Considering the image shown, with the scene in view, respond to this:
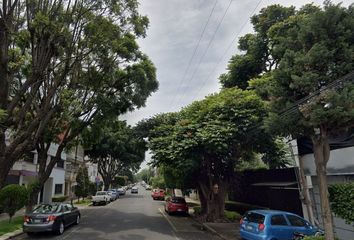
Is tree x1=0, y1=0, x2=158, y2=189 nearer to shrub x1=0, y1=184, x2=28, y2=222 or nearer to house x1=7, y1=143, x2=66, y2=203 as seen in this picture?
shrub x1=0, y1=184, x2=28, y2=222

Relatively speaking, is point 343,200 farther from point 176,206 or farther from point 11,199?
point 176,206

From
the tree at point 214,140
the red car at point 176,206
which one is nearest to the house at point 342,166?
the tree at point 214,140

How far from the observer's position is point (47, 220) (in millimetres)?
15938

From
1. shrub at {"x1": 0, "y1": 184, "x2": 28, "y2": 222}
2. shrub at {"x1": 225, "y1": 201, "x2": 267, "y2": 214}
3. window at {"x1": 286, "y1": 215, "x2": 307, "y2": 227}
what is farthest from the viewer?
shrub at {"x1": 225, "y1": 201, "x2": 267, "y2": 214}

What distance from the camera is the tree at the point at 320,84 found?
34.1 ft

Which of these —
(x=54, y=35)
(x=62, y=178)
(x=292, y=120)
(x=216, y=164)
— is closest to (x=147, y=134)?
(x=216, y=164)

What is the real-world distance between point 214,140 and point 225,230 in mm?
5093

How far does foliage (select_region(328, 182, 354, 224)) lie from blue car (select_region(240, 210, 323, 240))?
1671 mm

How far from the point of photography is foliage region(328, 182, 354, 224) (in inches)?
435

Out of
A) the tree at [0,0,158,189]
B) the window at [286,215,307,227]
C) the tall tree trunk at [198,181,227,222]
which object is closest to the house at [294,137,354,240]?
the window at [286,215,307,227]

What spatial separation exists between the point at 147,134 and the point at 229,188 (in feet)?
24.1

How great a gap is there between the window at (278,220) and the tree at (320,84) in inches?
104

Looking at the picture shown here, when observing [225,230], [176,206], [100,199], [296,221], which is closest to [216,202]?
[225,230]

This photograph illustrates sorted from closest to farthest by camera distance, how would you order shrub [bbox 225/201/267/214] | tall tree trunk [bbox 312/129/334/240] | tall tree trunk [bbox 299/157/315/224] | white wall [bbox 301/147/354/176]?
tall tree trunk [bbox 312/129/334/240] < white wall [bbox 301/147/354/176] < tall tree trunk [bbox 299/157/315/224] < shrub [bbox 225/201/267/214]
